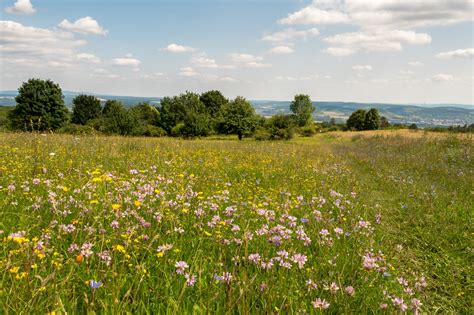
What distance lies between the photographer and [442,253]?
15.5ft

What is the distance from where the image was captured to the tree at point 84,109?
3497 inches

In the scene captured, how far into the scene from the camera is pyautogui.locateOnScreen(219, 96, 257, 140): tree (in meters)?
55.0

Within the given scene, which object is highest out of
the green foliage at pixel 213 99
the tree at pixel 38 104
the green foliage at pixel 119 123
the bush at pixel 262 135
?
the green foliage at pixel 213 99

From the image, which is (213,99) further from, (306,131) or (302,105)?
(302,105)

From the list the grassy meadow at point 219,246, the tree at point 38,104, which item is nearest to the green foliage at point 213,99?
the tree at point 38,104

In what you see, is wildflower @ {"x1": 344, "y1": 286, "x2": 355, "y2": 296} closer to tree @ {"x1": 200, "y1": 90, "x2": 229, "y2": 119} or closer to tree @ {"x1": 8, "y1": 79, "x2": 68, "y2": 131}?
tree @ {"x1": 8, "y1": 79, "x2": 68, "y2": 131}

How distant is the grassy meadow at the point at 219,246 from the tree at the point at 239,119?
46531 mm

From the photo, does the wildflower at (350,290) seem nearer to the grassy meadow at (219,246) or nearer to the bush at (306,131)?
the grassy meadow at (219,246)

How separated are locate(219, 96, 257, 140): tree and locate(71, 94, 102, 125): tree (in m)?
51.0

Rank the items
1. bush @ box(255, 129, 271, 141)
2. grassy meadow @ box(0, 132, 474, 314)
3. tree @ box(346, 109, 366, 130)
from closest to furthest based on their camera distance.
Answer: grassy meadow @ box(0, 132, 474, 314) → bush @ box(255, 129, 271, 141) → tree @ box(346, 109, 366, 130)

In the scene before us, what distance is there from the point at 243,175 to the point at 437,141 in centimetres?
1681

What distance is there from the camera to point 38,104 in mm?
53094

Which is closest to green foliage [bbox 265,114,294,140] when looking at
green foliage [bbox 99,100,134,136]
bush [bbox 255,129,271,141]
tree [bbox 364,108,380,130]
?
bush [bbox 255,129,271,141]

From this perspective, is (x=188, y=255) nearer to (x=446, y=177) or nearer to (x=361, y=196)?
(x=361, y=196)
